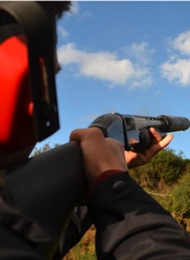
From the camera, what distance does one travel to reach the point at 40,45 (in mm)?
921

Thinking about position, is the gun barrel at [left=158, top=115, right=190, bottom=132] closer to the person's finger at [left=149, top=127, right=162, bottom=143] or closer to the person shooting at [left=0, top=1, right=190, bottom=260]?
A: the person's finger at [left=149, top=127, right=162, bottom=143]

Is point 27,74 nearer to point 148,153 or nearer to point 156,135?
point 148,153

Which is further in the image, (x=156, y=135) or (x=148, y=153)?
(x=156, y=135)

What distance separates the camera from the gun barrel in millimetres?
2738

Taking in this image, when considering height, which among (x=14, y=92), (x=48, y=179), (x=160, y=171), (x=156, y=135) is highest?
(x=160, y=171)

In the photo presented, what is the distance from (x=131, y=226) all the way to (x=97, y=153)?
0.71 ft

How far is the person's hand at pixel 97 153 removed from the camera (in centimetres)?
122

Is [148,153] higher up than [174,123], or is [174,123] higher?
[174,123]

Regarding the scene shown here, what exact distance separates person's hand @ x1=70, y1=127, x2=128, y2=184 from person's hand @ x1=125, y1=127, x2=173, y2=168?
772mm

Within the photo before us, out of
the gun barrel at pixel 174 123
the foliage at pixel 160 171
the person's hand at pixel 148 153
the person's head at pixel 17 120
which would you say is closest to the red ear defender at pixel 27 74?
Result: the person's head at pixel 17 120

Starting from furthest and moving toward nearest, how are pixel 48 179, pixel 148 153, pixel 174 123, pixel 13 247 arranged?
pixel 174 123 < pixel 148 153 < pixel 48 179 < pixel 13 247

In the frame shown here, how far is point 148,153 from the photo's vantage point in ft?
7.41

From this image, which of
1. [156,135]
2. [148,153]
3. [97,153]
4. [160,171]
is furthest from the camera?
[160,171]

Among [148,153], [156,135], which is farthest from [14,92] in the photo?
[156,135]
